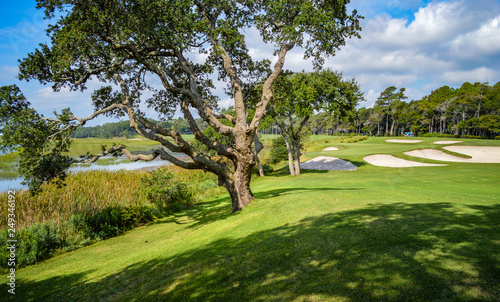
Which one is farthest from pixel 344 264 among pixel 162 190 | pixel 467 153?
pixel 467 153

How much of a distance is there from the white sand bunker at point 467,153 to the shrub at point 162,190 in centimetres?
2687

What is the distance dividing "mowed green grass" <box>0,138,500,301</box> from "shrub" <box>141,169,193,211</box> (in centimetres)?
721

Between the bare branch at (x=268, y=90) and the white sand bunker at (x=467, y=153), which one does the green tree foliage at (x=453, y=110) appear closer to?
the white sand bunker at (x=467, y=153)

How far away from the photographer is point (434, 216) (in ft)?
17.7

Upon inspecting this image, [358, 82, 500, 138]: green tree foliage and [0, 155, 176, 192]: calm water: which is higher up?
[358, 82, 500, 138]: green tree foliage

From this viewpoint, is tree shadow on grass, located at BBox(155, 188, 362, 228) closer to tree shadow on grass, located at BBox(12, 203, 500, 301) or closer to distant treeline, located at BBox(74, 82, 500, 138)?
tree shadow on grass, located at BBox(12, 203, 500, 301)

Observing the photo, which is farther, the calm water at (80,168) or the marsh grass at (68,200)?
the calm water at (80,168)

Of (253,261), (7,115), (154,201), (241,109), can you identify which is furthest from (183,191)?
(253,261)

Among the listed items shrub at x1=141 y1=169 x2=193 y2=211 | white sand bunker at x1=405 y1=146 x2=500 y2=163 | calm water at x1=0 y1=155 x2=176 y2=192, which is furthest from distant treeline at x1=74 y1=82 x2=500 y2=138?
shrub at x1=141 y1=169 x2=193 y2=211

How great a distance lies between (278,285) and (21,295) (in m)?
6.18

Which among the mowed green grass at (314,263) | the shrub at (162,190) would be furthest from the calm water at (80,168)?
the mowed green grass at (314,263)

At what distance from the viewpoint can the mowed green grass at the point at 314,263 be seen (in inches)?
121

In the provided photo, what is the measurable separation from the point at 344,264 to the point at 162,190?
530 inches

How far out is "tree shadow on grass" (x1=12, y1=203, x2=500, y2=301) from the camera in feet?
9.90
